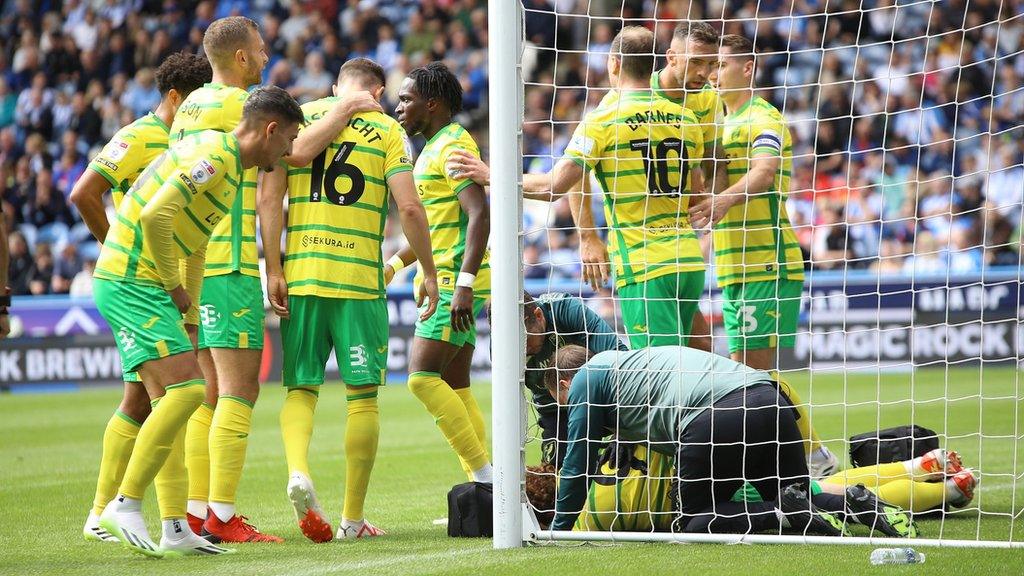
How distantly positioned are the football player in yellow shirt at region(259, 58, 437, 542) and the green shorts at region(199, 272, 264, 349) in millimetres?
129

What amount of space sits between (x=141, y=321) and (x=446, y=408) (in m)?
1.61

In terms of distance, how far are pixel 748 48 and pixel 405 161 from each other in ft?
7.07

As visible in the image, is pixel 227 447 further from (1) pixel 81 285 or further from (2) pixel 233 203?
(1) pixel 81 285

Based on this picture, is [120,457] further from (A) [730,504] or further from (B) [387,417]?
(B) [387,417]

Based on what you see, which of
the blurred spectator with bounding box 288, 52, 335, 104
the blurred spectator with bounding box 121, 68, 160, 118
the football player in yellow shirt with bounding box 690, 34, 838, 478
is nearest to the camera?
the football player in yellow shirt with bounding box 690, 34, 838, 478

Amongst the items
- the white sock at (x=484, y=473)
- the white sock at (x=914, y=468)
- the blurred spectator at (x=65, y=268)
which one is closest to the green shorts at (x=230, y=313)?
the white sock at (x=484, y=473)

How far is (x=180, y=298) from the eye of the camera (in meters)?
4.88

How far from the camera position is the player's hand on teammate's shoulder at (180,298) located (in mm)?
4859

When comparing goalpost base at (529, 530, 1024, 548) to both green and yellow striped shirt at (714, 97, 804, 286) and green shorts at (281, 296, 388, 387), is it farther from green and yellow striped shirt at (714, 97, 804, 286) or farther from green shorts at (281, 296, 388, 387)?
green and yellow striped shirt at (714, 97, 804, 286)

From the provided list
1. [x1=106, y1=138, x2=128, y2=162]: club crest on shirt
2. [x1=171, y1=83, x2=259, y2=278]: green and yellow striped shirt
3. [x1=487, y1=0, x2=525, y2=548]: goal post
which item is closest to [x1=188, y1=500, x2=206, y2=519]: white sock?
[x1=171, y1=83, x2=259, y2=278]: green and yellow striped shirt

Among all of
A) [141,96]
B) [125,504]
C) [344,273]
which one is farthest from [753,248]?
[141,96]

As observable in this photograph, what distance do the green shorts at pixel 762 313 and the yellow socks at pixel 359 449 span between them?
2188mm

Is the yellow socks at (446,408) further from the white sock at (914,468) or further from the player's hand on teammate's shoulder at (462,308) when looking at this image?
the white sock at (914,468)

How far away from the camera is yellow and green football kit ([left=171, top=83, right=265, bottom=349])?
543 cm
